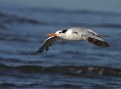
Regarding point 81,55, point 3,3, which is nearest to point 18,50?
point 81,55

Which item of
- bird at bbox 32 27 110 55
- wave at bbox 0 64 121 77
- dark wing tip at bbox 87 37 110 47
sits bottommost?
dark wing tip at bbox 87 37 110 47

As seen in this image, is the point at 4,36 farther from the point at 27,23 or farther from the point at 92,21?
the point at 92,21

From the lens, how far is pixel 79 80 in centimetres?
1464

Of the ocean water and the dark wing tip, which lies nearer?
the dark wing tip

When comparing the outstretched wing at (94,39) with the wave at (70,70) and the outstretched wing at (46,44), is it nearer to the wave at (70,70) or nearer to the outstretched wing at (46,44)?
the outstretched wing at (46,44)

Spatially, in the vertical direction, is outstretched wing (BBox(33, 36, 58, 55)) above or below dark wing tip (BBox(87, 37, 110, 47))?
above

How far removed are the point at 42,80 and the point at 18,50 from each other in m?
4.25

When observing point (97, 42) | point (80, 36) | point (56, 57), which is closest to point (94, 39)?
point (97, 42)

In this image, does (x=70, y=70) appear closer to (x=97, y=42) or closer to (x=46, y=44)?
(x=46, y=44)

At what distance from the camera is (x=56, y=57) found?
58.0 ft

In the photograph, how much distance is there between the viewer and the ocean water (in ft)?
46.9

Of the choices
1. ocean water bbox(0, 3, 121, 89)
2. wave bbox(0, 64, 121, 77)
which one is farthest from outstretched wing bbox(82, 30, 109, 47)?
wave bbox(0, 64, 121, 77)

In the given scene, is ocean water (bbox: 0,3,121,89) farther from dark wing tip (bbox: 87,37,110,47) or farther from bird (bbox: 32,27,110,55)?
dark wing tip (bbox: 87,37,110,47)

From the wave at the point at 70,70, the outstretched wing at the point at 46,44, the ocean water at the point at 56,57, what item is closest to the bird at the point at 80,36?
the outstretched wing at the point at 46,44
